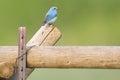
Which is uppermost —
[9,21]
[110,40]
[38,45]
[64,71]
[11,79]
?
[9,21]

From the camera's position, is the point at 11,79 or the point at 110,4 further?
the point at 110,4

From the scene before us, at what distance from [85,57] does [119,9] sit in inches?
165

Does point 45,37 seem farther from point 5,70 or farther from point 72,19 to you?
point 72,19

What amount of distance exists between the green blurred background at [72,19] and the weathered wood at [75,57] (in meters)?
3.32

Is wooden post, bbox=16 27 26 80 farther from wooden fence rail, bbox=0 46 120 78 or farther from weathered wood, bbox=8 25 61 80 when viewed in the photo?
Result: weathered wood, bbox=8 25 61 80

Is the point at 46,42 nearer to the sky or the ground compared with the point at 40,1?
nearer to the ground

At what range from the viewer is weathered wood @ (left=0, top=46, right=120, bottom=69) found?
1.67 metres

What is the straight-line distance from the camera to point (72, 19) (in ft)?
18.6

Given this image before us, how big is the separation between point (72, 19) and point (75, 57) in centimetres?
401

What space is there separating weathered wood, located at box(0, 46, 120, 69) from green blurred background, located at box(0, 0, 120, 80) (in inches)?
131

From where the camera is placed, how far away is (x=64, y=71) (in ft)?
15.7

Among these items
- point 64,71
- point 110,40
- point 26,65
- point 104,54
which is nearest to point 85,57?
point 104,54

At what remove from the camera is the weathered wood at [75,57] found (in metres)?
1.67

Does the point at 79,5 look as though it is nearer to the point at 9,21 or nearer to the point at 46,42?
the point at 9,21
